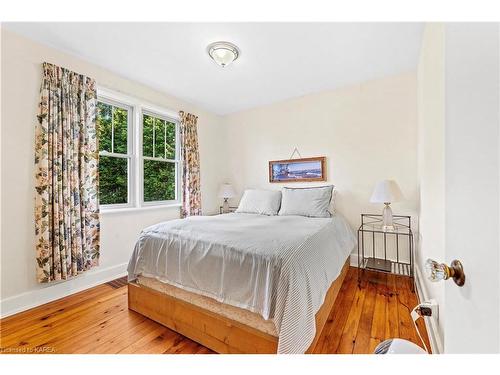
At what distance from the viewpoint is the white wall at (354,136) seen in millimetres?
2609

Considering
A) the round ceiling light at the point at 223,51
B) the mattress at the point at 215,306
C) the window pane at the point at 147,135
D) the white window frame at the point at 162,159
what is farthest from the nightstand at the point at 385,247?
the window pane at the point at 147,135

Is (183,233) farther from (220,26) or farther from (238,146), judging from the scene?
(238,146)

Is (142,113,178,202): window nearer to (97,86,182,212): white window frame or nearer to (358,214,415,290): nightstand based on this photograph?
(97,86,182,212): white window frame

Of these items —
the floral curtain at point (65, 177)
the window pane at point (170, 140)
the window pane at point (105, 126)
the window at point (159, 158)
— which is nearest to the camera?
the floral curtain at point (65, 177)

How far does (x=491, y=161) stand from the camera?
45 cm

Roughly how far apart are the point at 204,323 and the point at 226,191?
247 centimetres

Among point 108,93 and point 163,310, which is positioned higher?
point 108,93

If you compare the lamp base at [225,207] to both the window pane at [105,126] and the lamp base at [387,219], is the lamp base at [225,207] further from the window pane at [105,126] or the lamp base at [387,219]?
the lamp base at [387,219]

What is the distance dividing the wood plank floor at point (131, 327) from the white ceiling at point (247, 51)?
237 cm
